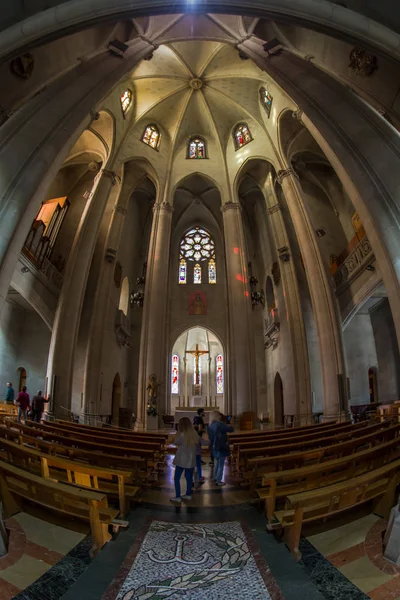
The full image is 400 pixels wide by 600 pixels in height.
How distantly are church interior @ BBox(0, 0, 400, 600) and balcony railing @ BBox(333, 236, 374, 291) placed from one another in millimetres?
120

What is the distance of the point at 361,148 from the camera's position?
786cm

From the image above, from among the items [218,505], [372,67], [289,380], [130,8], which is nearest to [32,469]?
[218,505]

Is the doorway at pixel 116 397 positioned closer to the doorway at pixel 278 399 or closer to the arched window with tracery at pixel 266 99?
the doorway at pixel 278 399

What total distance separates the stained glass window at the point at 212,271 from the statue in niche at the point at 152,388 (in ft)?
35.6

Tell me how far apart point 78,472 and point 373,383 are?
14.8 m

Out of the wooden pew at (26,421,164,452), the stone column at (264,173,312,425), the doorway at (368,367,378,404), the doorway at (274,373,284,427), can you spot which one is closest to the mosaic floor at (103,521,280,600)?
the wooden pew at (26,421,164,452)

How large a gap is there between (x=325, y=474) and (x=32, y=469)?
13.6ft

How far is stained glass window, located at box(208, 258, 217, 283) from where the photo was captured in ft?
78.2

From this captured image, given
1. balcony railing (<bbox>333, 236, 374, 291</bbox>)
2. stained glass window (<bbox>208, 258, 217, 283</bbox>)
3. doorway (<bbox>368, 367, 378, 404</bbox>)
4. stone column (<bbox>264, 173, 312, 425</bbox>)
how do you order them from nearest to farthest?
balcony railing (<bbox>333, 236, 374, 291</bbox>), stone column (<bbox>264, 173, 312, 425</bbox>), doorway (<bbox>368, 367, 378, 404</bbox>), stained glass window (<bbox>208, 258, 217, 283</bbox>)

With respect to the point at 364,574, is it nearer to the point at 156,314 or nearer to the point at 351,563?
the point at 351,563

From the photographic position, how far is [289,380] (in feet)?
52.9

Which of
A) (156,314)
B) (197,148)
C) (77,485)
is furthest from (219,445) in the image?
(197,148)

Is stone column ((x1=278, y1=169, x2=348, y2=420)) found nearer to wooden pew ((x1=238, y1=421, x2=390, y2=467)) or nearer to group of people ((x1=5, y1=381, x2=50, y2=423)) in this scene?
wooden pew ((x1=238, y1=421, x2=390, y2=467))

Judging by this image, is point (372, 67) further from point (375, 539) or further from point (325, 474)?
point (375, 539)
